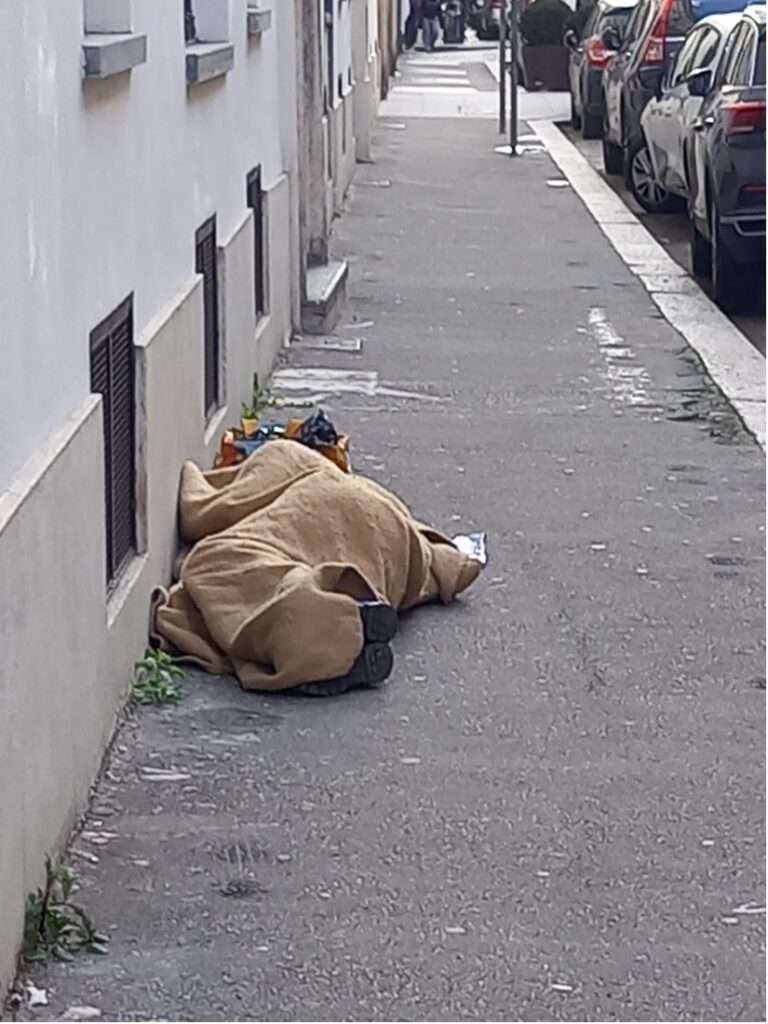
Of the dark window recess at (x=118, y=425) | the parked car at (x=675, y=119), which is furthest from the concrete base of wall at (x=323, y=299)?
the dark window recess at (x=118, y=425)

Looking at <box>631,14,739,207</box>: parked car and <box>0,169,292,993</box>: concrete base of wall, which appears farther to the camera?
<box>631,14,739,207</box>: parked car

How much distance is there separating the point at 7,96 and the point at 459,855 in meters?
2.08

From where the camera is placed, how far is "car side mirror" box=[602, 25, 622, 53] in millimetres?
29519

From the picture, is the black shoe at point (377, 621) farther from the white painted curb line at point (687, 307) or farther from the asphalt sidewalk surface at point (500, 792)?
the white painted curb line at point (687, 307)

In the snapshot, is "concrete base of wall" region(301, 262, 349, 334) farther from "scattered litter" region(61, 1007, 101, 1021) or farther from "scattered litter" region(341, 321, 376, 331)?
"scattered litter" region(61, 1007, 101, 1021)

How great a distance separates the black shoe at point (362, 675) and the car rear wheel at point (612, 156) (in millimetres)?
19192

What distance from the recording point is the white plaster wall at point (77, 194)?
5277 millimetres

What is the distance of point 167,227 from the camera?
7969 millimetres

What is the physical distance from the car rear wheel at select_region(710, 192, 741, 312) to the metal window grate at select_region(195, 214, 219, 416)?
20.5 feet

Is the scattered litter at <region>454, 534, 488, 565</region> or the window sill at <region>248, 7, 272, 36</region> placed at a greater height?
the window sill at <region>248, 7, 272, 36</region>

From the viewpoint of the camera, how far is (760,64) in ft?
51.9

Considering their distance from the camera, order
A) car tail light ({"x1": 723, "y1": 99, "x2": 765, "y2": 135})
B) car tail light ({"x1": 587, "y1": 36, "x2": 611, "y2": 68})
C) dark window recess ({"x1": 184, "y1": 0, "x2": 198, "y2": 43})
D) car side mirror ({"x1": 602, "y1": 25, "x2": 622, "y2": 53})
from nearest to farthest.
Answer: dark window recess ({"x1": 184, "y1": 0, "x2": 198, "y2": 43})
car tail light ({"x1": 723, "y1": 99, "x2": 765, "y2": 135})
car side mirror ({"x1": 602, "y1": 25, "x2": 622, "y2": 53})
car tail light ({"x1": 587, "y1": 36, "x2": 611, "y2": 68})

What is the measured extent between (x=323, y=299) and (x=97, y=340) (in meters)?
7.90

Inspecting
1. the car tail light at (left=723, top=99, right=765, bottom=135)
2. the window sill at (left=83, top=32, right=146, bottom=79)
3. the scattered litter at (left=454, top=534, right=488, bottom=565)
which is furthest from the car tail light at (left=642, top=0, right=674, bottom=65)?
the window sill at (left=83, top=32, right=146, bottom=79)
